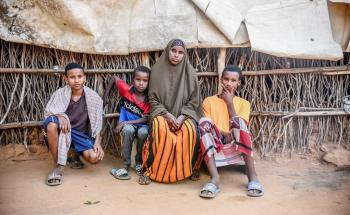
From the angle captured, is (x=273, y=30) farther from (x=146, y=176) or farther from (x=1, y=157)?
(x=1, y=157)

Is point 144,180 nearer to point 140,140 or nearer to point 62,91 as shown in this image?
point 140,140

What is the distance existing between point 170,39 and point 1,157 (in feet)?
7.42

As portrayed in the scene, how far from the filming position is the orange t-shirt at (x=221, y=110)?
155 inches

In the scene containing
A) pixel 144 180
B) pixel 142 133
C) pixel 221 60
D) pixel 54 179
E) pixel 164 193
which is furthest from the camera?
pixel 221 60

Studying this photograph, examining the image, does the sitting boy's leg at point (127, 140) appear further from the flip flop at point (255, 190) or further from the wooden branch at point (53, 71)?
the flip flop at point (255, 190)

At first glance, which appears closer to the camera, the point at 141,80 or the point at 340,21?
the point at 141,80

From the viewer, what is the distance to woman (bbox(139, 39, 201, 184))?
3646mm

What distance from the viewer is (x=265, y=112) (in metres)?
4.54

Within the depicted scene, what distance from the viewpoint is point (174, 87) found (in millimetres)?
4070

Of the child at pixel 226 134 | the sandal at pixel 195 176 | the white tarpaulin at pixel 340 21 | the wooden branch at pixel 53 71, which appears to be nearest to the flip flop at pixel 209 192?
the child at pixel 226 134

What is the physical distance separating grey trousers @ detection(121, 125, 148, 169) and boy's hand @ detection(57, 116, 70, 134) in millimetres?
545

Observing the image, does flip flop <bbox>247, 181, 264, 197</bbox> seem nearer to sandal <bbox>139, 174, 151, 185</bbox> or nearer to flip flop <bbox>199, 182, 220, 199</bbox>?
flip flop <bbox>199, 182, 220, 199</bbox>

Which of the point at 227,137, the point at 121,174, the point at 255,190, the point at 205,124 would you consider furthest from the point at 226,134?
the point at 121,174

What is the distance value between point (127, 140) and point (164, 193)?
73 centimetres
